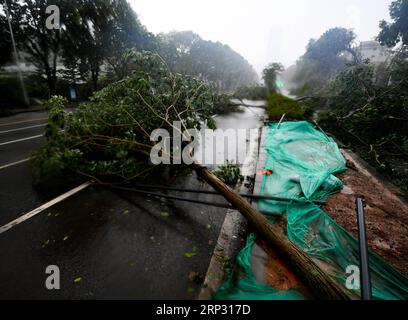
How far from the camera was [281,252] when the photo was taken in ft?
8.05

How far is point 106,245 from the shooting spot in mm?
2795

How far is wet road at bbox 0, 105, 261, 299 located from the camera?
7.25ft

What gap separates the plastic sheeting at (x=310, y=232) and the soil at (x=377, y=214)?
26 cm

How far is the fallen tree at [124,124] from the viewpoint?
13.5ft

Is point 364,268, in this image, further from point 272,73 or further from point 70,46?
point 70,46

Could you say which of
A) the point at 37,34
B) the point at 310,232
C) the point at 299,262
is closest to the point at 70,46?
the point at 37,34

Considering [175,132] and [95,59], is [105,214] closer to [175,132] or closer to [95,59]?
[175,132]

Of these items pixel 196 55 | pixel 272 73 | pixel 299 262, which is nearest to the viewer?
pixel 299 262

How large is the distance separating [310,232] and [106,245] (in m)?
2.77

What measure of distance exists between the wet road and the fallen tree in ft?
1.75

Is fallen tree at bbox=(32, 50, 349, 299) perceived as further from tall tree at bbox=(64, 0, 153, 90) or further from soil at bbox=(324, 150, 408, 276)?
tall tree at bbox=(64, 0, 153, 90)

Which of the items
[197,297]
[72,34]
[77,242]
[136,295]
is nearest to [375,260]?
[197,297]

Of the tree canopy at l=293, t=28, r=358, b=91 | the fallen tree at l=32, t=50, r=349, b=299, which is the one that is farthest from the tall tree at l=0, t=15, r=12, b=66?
the tree canopy at l=293, t=28, r=358, b=91

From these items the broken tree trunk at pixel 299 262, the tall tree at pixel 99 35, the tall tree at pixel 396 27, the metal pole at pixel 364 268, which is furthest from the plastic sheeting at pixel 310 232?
the tall tree at pixel 99 35
